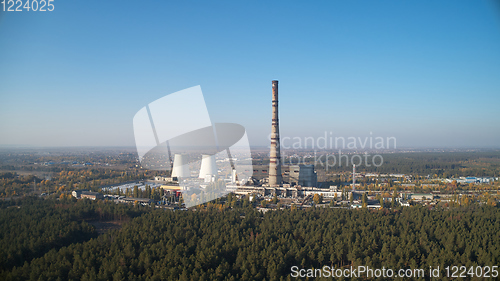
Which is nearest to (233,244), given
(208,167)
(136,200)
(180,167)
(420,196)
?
(136,200)

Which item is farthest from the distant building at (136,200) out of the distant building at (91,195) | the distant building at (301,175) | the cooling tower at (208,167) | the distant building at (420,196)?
→ the distant building at (420,196)

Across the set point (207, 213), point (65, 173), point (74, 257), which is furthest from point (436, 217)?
point (65, 173)

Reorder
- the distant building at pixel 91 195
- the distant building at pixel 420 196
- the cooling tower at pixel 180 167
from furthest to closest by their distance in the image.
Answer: the cooling tower at pixel 180 167, the distant building at pixel 420 196, the distant building at pixel 91 195

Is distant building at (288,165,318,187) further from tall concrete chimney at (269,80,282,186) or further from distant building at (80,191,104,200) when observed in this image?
distant building at (80,191,104,200)

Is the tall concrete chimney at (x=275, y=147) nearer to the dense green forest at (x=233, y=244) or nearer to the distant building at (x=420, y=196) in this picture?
the dense green forest at (x=233, y=244)

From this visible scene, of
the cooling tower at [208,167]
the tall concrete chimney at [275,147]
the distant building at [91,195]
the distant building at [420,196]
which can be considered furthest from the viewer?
the cooling tower at [208,167]

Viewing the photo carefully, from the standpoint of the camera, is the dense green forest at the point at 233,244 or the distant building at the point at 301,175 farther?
the distant building at the point at 301,175

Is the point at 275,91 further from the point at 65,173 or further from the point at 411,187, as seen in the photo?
the point at 65,173
